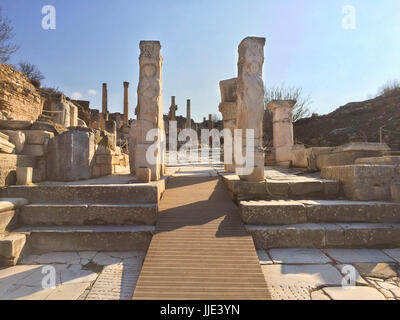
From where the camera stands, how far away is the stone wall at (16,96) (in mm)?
9499

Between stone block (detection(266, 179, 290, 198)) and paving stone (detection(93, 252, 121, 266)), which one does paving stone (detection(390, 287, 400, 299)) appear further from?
paving stone (detection(93, 252, 121, 266))

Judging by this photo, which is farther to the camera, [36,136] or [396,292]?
[36,136]

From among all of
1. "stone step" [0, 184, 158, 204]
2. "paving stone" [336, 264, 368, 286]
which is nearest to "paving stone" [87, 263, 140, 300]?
"stone step" [0, 184, 158, 204]

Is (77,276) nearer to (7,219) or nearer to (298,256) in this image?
(7,219)

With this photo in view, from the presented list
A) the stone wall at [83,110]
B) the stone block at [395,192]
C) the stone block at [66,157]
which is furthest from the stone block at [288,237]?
the stone wall at [83,110]

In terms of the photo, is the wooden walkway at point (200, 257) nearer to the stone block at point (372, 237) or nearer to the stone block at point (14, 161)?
the stone block at point (372, 237)

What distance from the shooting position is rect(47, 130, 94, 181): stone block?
15.1 feet

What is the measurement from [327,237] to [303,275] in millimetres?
911

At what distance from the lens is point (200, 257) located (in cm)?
246

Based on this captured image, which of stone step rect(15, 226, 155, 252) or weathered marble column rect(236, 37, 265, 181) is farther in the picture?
weathered marble column rect(236, 37, 265, 181)

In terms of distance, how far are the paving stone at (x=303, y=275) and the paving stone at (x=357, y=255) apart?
0.32 meters

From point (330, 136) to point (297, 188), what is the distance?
57.1 feet

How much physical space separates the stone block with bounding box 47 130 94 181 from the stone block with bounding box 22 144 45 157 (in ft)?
0.47

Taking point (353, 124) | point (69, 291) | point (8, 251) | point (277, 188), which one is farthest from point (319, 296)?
point (353, 124)
